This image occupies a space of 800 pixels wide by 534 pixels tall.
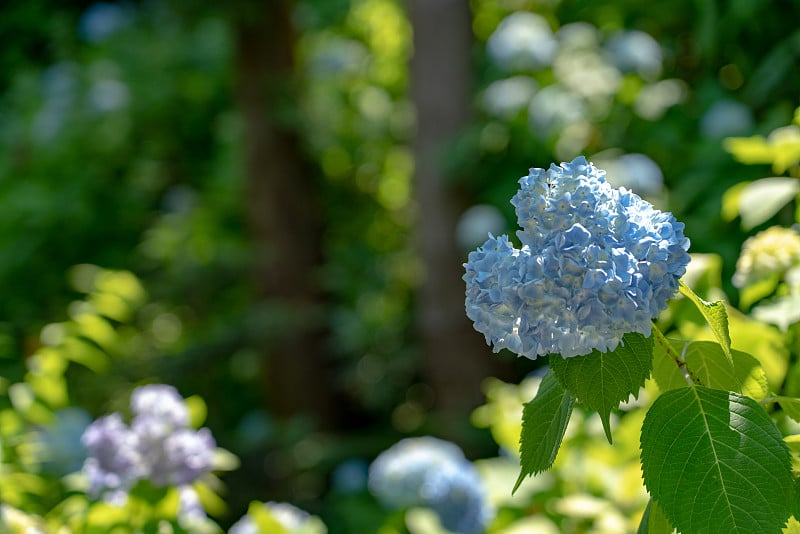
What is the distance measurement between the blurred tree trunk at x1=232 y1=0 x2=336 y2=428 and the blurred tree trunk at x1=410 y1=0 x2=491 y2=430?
0.85m

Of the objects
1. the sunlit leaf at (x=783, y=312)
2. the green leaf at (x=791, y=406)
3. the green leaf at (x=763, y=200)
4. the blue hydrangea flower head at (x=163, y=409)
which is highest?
the green leaf at (x=763, y=200)

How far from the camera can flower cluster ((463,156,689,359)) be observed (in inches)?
22.0

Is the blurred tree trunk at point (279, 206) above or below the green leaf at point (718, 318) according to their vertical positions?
above

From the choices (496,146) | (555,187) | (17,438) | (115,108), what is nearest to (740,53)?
(496,146)

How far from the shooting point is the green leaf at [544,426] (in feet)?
1.95

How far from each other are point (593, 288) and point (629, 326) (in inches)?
1.4

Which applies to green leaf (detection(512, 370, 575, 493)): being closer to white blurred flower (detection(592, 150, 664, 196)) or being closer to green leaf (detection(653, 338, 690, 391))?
green leaf (detection(653, 338, 690, 391))

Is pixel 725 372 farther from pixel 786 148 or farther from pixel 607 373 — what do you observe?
pixel 786 148

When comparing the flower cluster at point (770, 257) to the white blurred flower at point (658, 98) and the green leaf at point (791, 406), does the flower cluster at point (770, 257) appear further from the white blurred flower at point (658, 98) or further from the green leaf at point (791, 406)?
the white blurred flower at point (658, 98)

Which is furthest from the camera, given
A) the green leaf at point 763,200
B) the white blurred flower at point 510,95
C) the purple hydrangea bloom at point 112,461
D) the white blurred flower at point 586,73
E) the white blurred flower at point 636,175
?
the white blurred flower at point 510,95

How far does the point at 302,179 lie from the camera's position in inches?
135

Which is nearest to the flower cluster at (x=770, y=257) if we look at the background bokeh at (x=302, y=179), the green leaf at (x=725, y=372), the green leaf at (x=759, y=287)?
the green leaf at (x=759, y=287)

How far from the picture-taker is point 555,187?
0.60 meters

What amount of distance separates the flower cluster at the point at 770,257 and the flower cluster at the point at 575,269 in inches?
18.0
